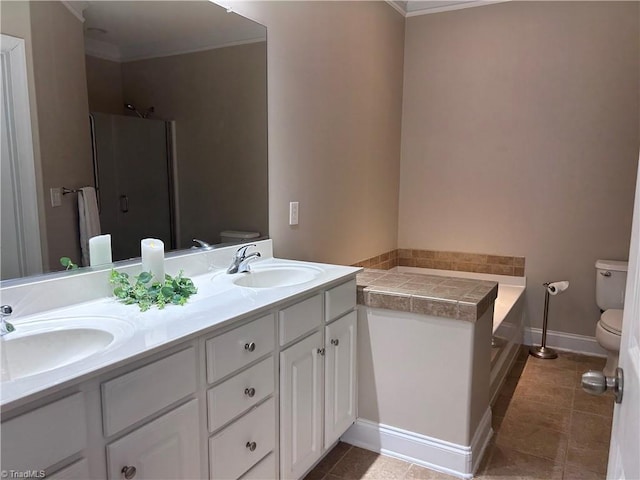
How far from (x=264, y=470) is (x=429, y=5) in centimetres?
327

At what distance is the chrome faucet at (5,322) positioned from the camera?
1.18 m

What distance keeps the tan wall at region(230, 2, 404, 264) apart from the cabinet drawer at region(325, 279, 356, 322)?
0.54m

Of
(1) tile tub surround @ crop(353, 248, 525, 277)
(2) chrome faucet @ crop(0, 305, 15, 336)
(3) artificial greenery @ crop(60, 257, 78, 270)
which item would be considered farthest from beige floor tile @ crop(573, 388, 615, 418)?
(2) chrome faucet @ crop(0, 305, 15, 336)

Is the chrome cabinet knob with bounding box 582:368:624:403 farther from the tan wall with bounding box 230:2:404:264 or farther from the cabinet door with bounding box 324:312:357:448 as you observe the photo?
the tan wall with bounding box 230:2:404:264

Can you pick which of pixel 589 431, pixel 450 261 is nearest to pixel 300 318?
pixel 589 431

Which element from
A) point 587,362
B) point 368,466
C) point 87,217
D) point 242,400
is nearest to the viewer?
point 242,400

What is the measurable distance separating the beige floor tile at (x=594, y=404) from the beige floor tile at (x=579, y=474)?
0.57 meters

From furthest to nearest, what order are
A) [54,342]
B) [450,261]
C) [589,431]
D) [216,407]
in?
1. [450,261]
2. [589,431]
3. [216,407]
4. [54,342]

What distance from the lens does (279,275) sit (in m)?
2.15

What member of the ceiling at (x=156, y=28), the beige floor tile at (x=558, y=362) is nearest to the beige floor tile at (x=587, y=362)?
the beige floor tile at (x=558, y=362)

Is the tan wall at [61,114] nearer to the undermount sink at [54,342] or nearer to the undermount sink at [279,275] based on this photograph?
the undermount sink at [54,342]

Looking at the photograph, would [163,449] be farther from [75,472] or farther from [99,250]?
[99,250]

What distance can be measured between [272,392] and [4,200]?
3.25 ft

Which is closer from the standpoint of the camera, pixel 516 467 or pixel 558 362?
pixel 516 467
